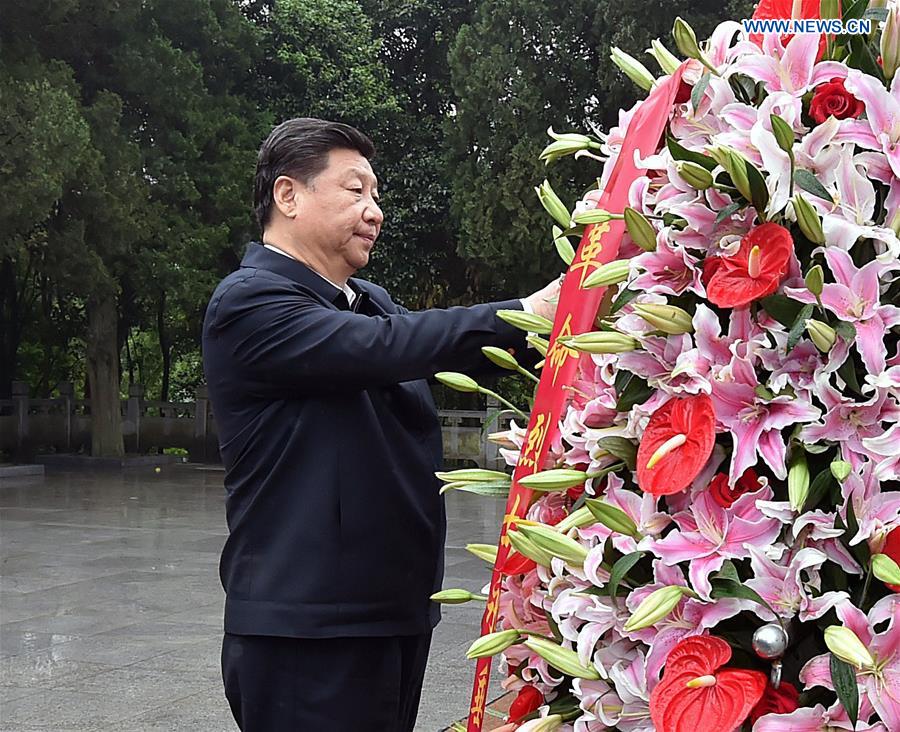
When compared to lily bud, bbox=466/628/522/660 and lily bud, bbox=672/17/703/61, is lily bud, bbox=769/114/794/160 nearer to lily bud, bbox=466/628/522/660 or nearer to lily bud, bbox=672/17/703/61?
lily bud, bbox=672/17/703/61

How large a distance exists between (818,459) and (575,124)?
13538mm

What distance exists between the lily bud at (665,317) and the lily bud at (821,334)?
119mm

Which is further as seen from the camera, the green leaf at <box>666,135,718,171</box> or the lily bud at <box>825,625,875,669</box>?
the green leaf at <box>666,135,718,171</box>

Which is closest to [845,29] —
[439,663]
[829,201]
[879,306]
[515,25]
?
[829,201]

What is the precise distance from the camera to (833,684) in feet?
3.50

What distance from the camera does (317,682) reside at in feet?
6.34

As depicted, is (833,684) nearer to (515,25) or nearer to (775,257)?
(775,257)

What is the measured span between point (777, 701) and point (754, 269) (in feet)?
1.32

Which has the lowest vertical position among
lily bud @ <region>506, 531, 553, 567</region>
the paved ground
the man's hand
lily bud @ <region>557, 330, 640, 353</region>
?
the paved ground

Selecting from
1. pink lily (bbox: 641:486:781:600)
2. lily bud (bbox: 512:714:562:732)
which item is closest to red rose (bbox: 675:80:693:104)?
pink lily (bbox: 641:486:781:600)

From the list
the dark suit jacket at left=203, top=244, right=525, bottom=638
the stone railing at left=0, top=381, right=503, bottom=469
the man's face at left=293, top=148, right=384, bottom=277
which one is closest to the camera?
the dark suit jacket at left=203, top=244, right=525, bottom=638

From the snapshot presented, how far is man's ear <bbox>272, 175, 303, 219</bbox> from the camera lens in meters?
2.07

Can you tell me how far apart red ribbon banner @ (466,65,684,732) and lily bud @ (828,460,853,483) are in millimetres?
341

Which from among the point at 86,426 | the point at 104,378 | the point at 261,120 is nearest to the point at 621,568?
the point at 261,120
